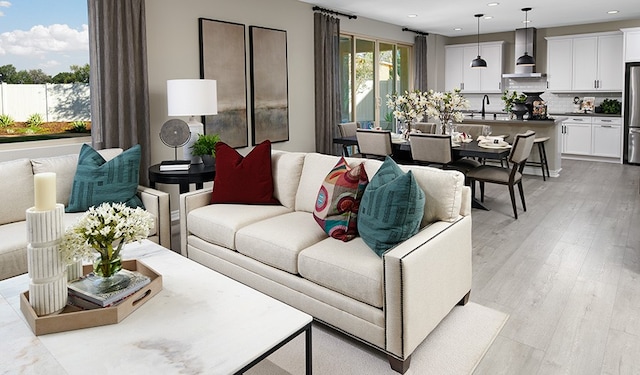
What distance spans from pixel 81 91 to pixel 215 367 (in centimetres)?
369

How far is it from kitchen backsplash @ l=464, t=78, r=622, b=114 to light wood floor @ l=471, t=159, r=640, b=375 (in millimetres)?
3750

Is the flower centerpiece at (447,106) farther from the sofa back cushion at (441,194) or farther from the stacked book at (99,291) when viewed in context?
the stacked book at (99,291)

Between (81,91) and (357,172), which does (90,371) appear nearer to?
(357,172)

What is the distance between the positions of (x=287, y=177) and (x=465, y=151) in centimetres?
242

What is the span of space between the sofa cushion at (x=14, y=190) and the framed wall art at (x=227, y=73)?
2231 mm

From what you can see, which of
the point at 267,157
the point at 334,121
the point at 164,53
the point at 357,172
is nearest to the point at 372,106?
the point at 334,121

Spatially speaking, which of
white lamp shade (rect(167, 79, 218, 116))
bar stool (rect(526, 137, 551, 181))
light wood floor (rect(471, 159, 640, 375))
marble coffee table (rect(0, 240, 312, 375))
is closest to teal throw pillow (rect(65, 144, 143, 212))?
white lamp shade (rect(167, 79, 218, 116))

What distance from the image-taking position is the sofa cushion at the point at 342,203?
8.76 ft

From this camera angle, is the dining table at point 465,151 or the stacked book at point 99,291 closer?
the stacked book at point 99,291

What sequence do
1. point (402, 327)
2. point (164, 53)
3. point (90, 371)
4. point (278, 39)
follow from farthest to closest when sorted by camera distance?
1. point (278, 39)
2. point (164, 53)
3. point (402, 327)
4. point (90, 371)

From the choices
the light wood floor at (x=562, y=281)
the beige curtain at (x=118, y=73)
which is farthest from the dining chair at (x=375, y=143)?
the beige curtain at (x=118, y=73)

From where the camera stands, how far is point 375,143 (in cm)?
579

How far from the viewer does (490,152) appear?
4.93m

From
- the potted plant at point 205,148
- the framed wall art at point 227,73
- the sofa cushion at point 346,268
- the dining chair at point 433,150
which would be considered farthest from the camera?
the framed wall art at point 227,73
